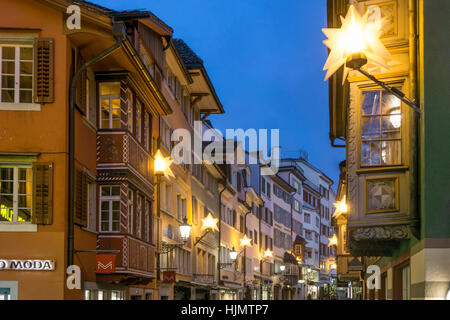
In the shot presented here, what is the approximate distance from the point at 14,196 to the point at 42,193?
0.69m

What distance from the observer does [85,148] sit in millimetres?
19188

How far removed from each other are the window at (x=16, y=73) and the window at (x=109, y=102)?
3.40 meters

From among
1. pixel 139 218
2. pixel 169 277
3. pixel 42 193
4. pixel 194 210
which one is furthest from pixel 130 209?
pixel 194 210

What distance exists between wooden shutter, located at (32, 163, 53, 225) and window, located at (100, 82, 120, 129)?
13.3 feet

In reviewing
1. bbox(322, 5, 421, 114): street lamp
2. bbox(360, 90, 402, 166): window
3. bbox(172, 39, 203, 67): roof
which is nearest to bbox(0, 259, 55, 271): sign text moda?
bbox(360, 90, 402, 166): window

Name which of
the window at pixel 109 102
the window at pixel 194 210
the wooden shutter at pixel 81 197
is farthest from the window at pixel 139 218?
the window at pixel 194 210

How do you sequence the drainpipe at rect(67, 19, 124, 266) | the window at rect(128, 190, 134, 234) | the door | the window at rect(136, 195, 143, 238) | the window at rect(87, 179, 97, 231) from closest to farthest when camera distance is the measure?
the door
the drainpipe at rect(67, 19, 124, 266)
the window at rect(87, 179, 97, 231)
the window at rect(128, 190, 134, 234)
the window at rect(136, 195, 143, 238)

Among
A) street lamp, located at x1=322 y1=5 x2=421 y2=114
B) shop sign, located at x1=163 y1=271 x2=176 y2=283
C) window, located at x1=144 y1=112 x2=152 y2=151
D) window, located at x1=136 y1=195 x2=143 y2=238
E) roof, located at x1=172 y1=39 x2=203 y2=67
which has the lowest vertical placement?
shop sign, located at x1=163 y1=271 x2=176 y2=283

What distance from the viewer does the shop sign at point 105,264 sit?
738 inches

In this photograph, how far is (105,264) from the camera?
61.6ft

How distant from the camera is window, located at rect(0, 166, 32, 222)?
17.1 meters

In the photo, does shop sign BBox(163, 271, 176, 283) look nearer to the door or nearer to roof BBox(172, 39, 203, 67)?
roof BBox(172, 39, 203, 67)

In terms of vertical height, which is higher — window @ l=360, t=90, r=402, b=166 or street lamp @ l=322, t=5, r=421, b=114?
street lamp @ l=322, t=5, r=421, b=114
